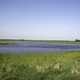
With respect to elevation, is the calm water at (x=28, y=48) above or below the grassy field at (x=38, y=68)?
above

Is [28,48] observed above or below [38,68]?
above

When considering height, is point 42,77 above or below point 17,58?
below

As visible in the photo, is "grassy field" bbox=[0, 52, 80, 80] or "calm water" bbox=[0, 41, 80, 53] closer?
"grassy field" bbox=[0, 52, 80, 80]

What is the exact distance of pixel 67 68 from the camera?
5.52 metres

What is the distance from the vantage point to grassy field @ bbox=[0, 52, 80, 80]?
16.9 ft

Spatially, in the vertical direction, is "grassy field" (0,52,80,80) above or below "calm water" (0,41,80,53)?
below

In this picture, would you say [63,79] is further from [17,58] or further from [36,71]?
[17,58]

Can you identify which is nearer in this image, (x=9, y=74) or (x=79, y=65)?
(x=9, y=74)

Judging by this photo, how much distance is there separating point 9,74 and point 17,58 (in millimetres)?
769

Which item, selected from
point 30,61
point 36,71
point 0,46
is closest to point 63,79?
point 36,71

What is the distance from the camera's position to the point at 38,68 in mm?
5477

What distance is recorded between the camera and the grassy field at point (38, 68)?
5137 millimetres

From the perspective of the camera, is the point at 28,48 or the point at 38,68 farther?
the point at 28,48

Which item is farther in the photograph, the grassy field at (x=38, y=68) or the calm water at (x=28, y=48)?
the calm water at (x=28, y=48)
